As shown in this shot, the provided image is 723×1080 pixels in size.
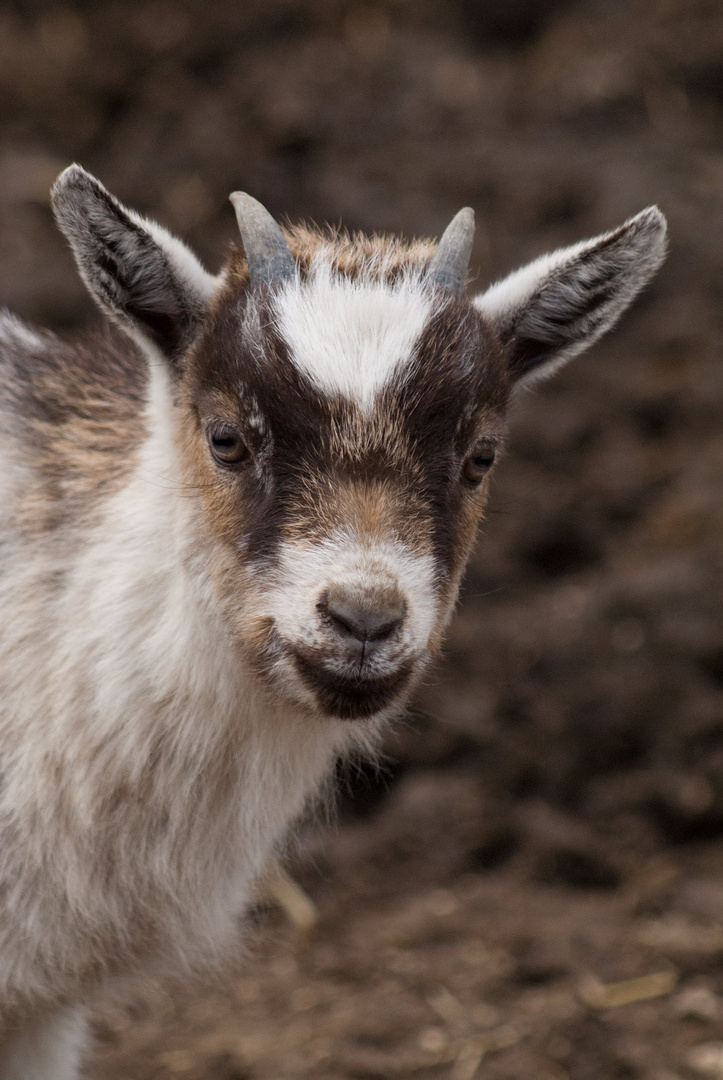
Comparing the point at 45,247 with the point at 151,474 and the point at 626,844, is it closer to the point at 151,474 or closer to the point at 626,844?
the point at 151,474

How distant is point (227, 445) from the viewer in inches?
128

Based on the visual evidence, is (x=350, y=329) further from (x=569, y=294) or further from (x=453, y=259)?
(x=569, y=294)

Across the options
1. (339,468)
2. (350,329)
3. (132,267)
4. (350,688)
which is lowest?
(350,688)

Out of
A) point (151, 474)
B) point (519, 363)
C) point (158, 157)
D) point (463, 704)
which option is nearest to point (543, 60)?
point (158, 157)

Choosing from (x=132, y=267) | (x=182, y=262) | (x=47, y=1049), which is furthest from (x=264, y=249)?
(x=47, y=1049)

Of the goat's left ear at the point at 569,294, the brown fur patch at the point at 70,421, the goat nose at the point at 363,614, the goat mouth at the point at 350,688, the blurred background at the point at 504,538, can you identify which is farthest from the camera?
the blurred background at the point at 504,538

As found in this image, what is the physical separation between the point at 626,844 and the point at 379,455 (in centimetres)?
376

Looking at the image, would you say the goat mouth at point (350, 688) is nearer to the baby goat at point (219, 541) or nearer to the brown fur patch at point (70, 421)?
the baby goat at point (219, 541)

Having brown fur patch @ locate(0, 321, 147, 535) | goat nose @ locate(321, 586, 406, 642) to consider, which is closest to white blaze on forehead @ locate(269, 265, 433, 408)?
goat nose @ locate(321, 586, 406, 642)

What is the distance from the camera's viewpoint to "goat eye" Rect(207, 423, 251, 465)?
3.21m

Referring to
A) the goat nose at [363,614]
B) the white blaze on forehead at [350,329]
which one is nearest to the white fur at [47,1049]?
the goat nose at [363,614]

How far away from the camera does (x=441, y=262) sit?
3.49 metres

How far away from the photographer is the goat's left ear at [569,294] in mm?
3576

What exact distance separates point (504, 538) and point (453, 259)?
3441 millimetres
